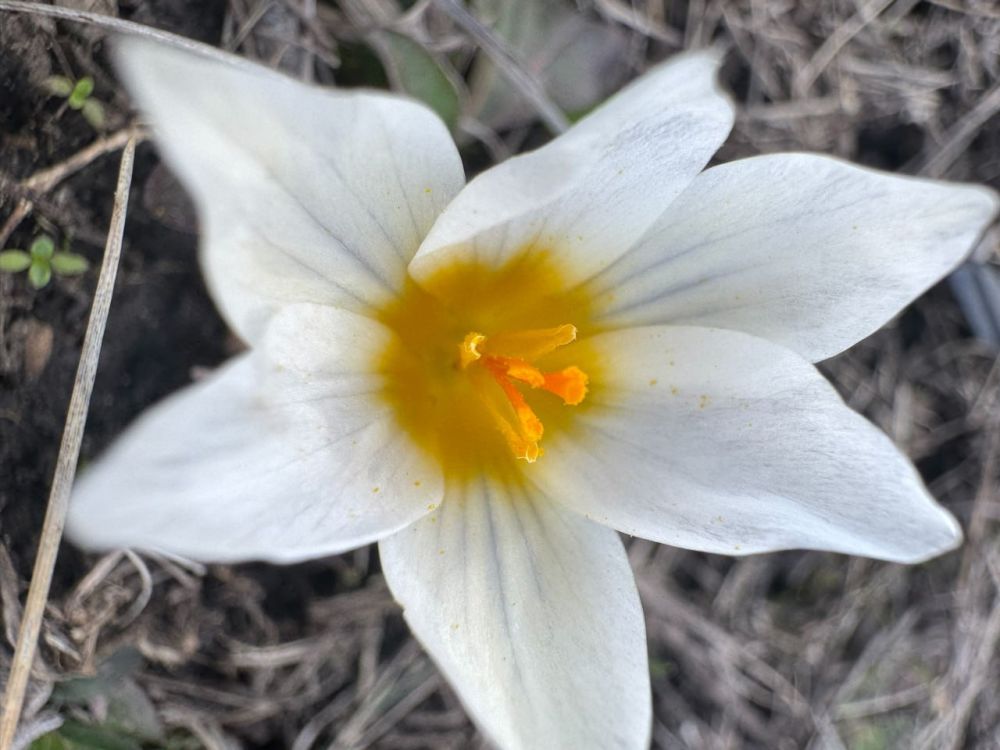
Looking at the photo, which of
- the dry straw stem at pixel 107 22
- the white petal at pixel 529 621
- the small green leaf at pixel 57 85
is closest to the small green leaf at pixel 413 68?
the dry straw stem at pixel 107 22

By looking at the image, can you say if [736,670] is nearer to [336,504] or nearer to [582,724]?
[582,724]

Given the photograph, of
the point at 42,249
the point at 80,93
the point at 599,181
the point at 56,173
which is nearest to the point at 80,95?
the point at 80,93

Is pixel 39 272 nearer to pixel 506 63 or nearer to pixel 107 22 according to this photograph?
pixel 107 22

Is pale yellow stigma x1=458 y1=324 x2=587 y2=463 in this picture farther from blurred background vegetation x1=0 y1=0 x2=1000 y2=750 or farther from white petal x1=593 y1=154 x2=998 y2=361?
blurred background vegetation x1=0 y1=0 x2=1000 y2=750

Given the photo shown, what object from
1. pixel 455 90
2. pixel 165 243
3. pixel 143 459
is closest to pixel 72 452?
pixel 165 243

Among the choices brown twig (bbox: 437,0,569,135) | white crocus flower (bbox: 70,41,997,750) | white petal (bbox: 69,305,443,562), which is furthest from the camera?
brown twig (bbox: 437,0,569,135)

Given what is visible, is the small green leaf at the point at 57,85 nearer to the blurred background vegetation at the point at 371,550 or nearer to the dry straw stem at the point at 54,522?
the blurred background vegetation at the point at 371,550

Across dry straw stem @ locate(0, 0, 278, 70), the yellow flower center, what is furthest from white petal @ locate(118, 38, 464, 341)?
dry straw stem @ locate(0, 0, 278, 70)
